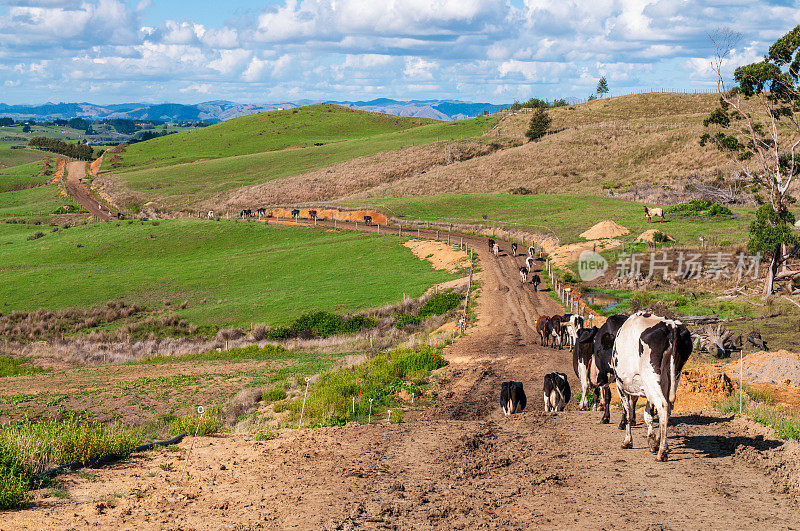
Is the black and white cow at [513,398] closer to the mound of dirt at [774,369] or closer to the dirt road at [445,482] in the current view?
the dirt road at [445,482]

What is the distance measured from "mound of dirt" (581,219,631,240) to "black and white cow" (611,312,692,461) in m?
40.3

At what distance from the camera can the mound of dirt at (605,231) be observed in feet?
171

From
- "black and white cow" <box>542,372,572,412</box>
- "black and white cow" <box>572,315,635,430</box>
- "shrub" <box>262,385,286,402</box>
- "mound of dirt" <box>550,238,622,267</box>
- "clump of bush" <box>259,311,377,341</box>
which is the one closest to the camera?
"black and white cow" <box>572,315,635,430</box>

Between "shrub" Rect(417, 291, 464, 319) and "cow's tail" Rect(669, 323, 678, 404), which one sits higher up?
"cow's tail" Rect(669, 323, 678, 404)

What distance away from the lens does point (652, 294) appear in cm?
3734

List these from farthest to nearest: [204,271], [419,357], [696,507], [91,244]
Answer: [91,244]
[204,271]
[419,357]
[696,507]

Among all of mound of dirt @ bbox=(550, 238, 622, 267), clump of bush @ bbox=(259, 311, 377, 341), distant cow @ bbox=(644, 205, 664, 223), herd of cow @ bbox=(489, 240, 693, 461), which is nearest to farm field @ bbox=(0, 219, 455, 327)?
clump of bush @ bbox=(259, 311, 377, 341)

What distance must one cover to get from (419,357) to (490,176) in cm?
7669

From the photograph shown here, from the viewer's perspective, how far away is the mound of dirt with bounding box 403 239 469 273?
2016 inches

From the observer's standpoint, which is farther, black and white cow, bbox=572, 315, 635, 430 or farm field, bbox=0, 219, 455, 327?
farm field, bbox=0, 219, 455, 327

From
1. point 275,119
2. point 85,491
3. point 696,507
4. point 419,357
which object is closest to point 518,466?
point 696,507

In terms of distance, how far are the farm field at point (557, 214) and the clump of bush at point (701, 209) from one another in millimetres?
1045

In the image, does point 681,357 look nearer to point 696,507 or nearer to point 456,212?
point 696,507

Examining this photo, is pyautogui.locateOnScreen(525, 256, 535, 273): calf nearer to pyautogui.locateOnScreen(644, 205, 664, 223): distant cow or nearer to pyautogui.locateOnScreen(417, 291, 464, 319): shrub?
pyautogui.locateOnScreen(417, 291, 464, 319): shrub
